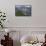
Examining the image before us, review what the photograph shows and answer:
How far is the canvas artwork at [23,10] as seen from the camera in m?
3.12

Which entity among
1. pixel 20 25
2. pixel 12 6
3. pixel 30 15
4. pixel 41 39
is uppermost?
pixel 12 6

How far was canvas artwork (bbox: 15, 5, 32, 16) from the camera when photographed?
3125 millimetres

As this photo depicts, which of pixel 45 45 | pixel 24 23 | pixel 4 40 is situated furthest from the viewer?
pixel 24 23

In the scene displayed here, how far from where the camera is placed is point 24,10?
314 centimetres

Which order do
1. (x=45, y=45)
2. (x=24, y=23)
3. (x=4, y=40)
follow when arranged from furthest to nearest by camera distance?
(x=24, y=23)
(x=4, y=40)
(x=45, y=45)

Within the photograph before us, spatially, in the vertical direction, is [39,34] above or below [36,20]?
below

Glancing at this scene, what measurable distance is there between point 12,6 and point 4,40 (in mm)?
773

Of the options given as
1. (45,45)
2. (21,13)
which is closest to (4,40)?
(21,13)

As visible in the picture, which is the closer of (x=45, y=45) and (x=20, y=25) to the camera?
(x=45, y=45)

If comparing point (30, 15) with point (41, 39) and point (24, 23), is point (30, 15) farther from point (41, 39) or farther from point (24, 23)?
point (41, 39)

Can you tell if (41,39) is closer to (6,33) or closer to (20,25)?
(20,25)

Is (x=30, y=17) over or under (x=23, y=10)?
under

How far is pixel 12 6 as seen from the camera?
3.11 m

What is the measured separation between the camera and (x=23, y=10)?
3143 mm
